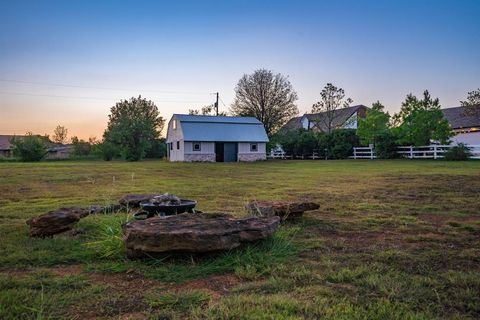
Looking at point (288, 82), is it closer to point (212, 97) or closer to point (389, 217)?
point (212, 97)

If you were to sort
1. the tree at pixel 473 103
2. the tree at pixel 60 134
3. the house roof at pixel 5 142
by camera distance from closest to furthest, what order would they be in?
the tree at pixel 473 103
the house roof at pixel 5 142
the tree at pixel 60 134

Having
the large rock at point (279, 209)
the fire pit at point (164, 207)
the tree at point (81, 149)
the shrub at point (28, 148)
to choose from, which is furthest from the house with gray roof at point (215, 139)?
the fire pit at point (164, 207)

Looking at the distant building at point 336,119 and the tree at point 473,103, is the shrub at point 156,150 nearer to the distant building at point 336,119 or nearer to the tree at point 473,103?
the distant building at point 336,119

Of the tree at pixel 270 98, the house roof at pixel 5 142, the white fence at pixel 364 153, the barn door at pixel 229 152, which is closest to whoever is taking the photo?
the white fence at pixel 364 153

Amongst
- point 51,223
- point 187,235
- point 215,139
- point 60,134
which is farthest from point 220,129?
point 60,134

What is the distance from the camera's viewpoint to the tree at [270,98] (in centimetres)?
4653

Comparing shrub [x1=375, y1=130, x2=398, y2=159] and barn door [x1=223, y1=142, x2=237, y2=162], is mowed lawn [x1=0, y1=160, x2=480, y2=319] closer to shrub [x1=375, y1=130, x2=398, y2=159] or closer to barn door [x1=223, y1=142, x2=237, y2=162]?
shrub [x1=375, y1=130, x2=398, y2=159]

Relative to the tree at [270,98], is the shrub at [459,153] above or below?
below

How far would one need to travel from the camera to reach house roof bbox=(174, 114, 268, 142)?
33.8 m

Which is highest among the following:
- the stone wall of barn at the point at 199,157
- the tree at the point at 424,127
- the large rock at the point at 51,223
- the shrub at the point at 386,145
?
the tree at the point at 424,127

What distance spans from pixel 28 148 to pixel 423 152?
41822 millimetres

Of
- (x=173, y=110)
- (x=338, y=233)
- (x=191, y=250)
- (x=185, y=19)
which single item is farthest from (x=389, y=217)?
(x=173, y=110)

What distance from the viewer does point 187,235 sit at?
A: 11.4 feet

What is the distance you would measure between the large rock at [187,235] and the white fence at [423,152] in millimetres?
26390
